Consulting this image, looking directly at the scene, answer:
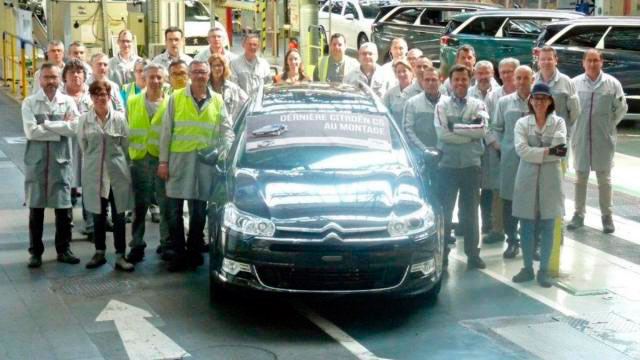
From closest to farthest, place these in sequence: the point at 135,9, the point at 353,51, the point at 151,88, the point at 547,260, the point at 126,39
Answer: the point at 547,260 → the point at 151,88 → the point at 126,39 → the point at 135,9 → the point at 353,51

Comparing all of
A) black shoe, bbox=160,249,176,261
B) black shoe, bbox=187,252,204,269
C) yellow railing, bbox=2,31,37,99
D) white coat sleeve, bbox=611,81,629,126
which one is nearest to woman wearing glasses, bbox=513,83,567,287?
white coat sleeve, bbox=611,81,629,126

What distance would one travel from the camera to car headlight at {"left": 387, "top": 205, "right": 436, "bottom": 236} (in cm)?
886

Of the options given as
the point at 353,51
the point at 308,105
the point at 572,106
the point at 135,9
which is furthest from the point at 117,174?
the point at 353,51

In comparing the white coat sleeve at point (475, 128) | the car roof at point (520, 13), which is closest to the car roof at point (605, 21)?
the car roof at point (520, 13)

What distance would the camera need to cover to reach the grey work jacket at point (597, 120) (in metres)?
12.2

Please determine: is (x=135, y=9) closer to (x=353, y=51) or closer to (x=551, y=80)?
(x=353, y=51)

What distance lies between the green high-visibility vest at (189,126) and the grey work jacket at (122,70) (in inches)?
138

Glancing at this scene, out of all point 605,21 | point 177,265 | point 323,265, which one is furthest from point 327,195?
point 605,21

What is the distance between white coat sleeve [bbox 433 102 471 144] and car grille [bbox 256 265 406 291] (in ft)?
7.16

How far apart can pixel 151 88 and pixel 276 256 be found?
116 inches

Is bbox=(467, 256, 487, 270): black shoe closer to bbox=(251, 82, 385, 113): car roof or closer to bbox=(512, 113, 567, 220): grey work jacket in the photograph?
bbox=(512, 113, 567, 220): grey work jacket

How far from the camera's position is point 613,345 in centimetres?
845

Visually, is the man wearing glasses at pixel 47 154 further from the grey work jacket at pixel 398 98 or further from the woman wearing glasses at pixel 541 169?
the woman wearing glasses at pixel 541 169

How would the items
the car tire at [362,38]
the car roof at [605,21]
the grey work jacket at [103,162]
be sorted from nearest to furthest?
the grey work jacket at [103,162], the car roof at [605,21], the car tire at [362,38]
